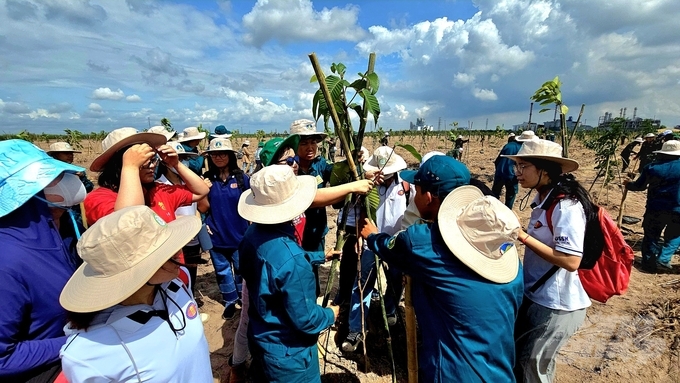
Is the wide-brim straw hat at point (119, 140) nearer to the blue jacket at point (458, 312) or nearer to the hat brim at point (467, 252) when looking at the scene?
the blue jacket at point (458, 312)

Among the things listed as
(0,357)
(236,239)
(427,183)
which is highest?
(427,183)

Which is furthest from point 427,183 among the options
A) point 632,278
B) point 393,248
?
point 632,278

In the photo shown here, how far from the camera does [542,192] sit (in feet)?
7.44

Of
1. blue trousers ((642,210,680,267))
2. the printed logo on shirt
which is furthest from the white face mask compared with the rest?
blue trousers ((642,210,680,267))

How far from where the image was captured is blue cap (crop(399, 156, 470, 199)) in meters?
1.75

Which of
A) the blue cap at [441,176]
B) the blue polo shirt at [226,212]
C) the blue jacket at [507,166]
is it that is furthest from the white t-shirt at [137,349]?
the blue jacket at [507,166]

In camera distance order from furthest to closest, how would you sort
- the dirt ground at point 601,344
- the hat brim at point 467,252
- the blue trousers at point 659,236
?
the blue trousers at point 659,236 < the dirt ground at point 601,344 < the hat brim at point 467,252

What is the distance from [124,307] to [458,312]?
140 centimetres

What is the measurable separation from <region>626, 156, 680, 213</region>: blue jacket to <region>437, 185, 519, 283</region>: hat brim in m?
4.80

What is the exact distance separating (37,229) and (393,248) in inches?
65.0

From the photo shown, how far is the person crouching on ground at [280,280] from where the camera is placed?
5.68 ft

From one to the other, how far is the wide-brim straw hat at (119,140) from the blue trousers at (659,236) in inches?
260

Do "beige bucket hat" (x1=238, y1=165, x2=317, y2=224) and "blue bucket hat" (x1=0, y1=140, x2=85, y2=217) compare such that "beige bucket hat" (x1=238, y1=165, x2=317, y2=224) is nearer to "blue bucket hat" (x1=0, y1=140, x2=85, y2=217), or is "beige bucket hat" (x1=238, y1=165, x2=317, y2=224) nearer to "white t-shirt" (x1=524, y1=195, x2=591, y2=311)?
"blue bucket hat" (x1=0, y1=140, x2=85, y2=217)

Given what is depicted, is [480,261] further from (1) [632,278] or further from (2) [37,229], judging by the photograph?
(1) [632,278]
